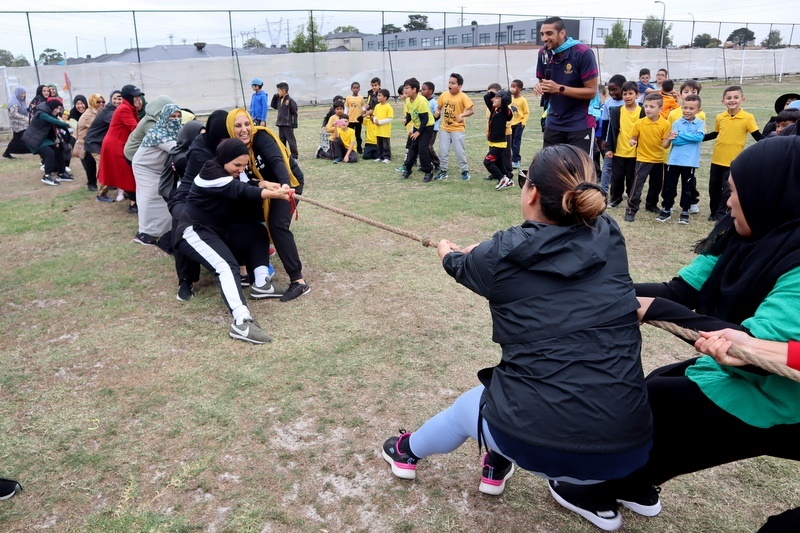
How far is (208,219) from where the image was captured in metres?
5.18

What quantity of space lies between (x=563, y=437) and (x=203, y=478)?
1.91m

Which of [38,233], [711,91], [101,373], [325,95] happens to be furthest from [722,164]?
[711,91]

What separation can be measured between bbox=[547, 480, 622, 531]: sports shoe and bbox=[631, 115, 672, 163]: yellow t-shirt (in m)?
5.95

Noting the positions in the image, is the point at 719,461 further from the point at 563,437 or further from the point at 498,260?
the point at 498,260

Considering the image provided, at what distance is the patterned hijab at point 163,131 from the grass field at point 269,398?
1.25 metres

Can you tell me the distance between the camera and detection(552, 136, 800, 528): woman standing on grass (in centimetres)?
192

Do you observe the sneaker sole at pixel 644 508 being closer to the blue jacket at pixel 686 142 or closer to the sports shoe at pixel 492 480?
the sports shoe at pixel 492 480

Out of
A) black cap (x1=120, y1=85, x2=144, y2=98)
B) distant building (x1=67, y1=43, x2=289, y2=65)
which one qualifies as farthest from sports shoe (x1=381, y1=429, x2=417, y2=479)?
distant building (x1=67, y1=43, x2=289, y2=65)

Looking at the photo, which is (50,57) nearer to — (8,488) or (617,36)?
(8,488)

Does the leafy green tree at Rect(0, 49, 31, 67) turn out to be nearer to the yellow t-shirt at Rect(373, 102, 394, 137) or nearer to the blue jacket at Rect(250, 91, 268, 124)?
the blue jacket at Rect(250, 91, 268, 124)

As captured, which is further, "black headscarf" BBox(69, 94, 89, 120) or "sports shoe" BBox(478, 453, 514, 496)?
"black headscarf" BBox(69, 94, 89, 120)

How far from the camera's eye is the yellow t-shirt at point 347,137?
504 inches

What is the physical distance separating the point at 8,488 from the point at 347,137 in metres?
10.7

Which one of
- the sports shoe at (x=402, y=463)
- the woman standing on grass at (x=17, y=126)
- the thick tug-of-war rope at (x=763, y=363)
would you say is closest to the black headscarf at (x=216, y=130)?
the sports shoe at (x=402, y=463)
